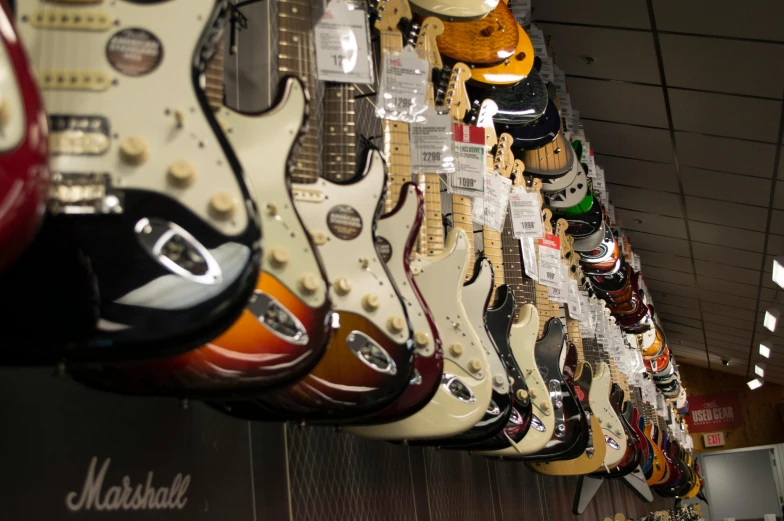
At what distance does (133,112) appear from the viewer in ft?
3.09

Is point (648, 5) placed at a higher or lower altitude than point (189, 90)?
higher

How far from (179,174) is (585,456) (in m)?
2.44

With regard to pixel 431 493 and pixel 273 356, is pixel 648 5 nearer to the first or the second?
pixel 431 493

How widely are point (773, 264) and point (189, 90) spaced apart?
641 centimetres

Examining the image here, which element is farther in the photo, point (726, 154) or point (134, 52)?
point (726, 154)

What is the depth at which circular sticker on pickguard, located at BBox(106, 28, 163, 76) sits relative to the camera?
0.96m

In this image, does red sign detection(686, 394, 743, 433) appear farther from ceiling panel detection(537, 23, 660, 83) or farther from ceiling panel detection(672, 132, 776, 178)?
ceiling panel detection(537, 23, 660, 83)

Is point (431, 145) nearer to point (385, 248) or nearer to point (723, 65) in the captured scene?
point (385, 248)

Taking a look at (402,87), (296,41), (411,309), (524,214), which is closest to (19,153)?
(411,309)

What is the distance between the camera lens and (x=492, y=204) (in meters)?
2.61

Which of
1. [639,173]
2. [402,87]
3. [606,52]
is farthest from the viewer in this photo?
[639,173]

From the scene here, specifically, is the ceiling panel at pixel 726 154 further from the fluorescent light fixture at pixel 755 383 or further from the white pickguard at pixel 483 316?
the fluorescent light fixture at pixel 755 383

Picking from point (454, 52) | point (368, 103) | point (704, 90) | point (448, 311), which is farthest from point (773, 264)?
point (448, 311)

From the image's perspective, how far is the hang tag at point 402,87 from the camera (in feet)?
6.37
